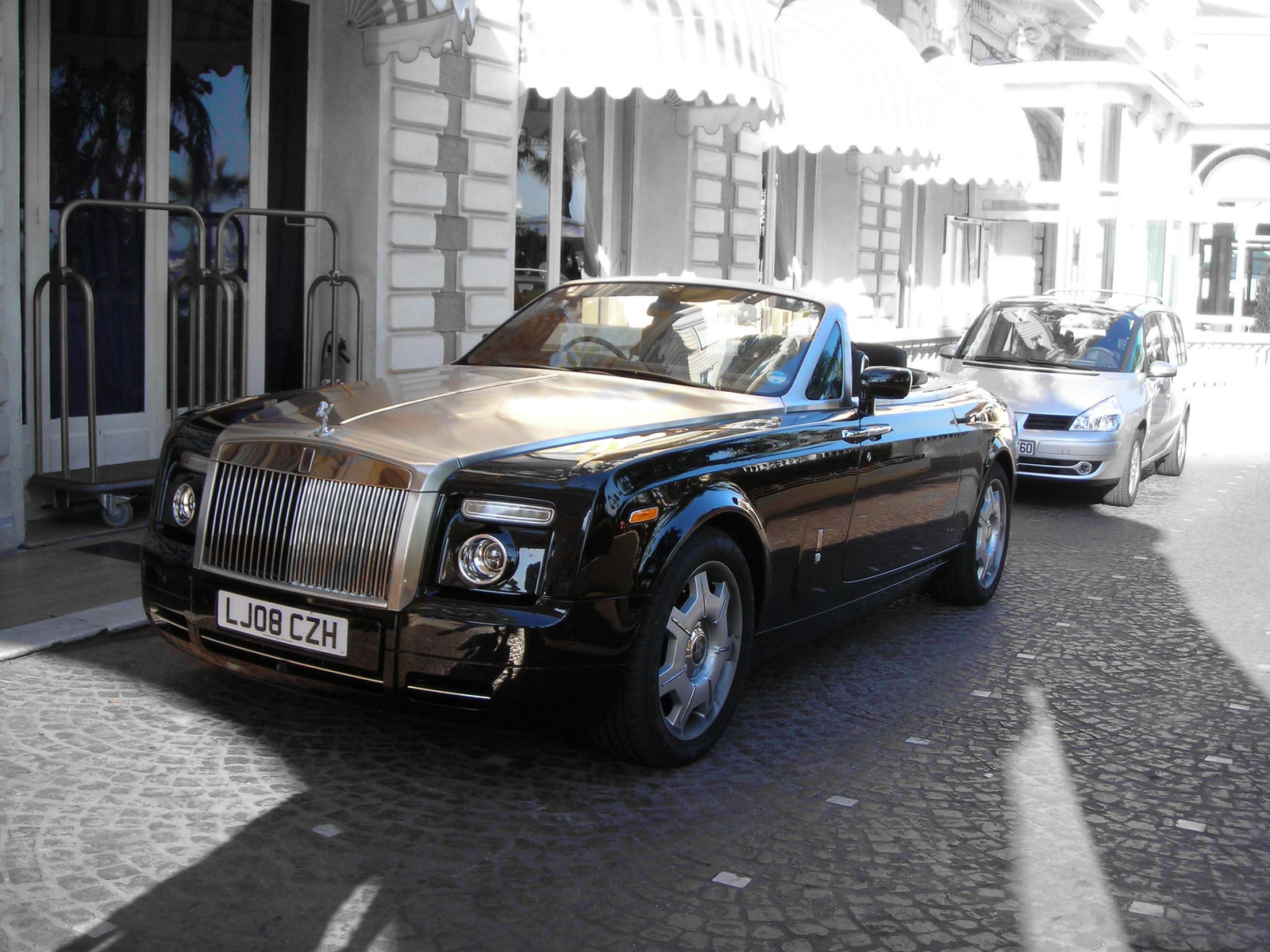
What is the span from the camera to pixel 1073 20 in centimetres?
2861

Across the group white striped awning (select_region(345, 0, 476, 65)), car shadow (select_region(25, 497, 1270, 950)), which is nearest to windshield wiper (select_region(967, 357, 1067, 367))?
white striped awning (select_region(345, 0, 476, 65))

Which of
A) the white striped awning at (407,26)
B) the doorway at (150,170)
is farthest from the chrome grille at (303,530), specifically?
the white striped awning at (407,26)

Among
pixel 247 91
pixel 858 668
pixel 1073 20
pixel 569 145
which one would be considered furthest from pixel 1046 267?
pixel 858 668

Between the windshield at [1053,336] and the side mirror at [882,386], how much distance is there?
6.46 meters

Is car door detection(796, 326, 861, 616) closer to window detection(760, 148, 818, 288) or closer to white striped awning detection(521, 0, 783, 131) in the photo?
white striped awning detection(521, 0, 783, 131)

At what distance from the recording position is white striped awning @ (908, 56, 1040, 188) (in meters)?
19.5

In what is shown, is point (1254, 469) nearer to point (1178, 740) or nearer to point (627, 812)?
point (1178, 740)

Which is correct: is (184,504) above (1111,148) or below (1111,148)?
below

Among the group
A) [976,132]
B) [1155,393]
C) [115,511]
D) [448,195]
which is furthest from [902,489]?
[976,132]

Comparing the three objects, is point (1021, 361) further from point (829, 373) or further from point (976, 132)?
point (976, 132)

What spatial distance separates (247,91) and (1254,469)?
994 centimetres

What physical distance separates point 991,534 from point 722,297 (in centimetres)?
237

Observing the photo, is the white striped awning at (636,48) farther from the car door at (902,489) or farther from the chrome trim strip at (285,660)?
the chrome trim strip at (285,660)

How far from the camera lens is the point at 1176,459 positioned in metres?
13.7
